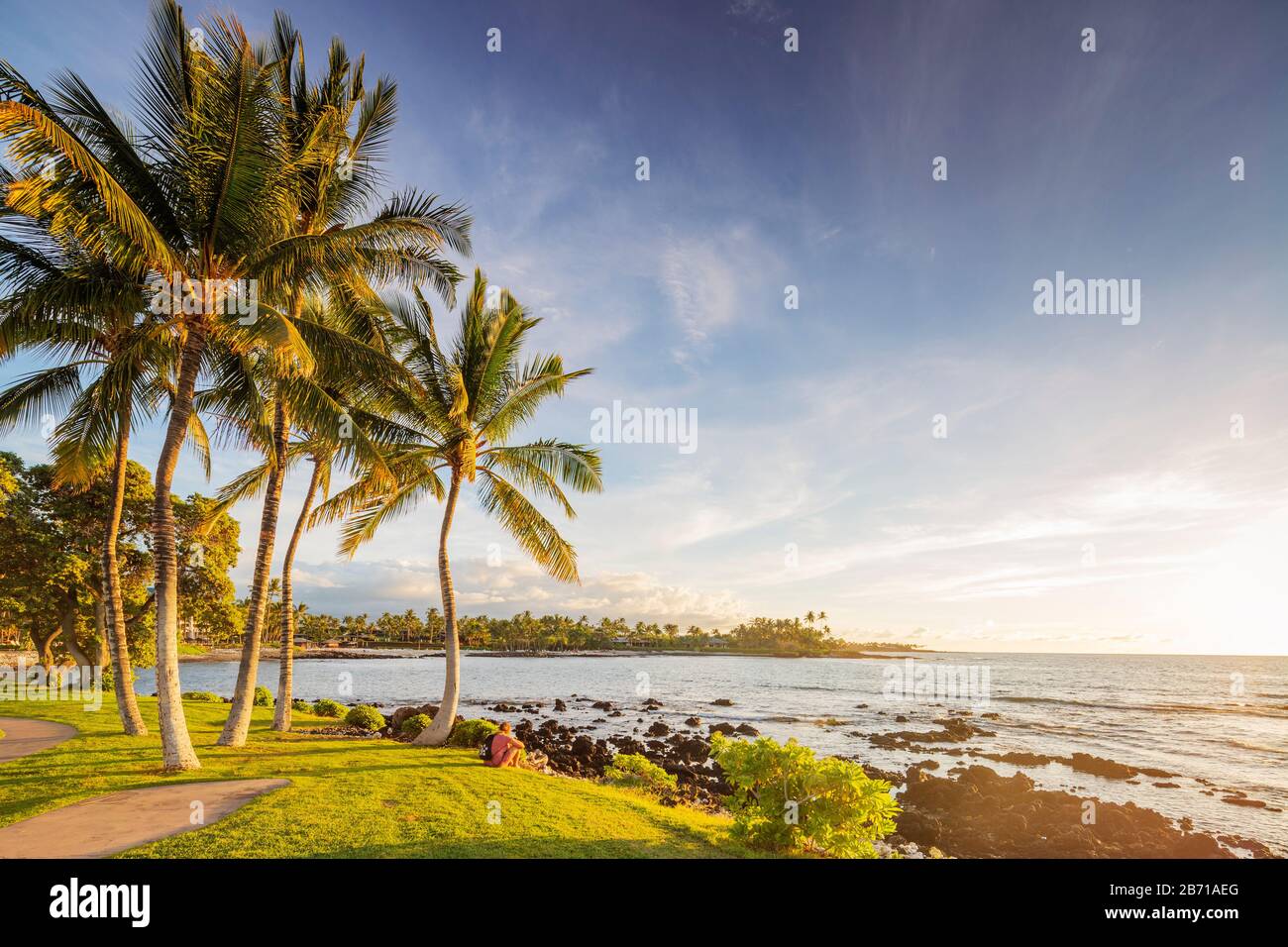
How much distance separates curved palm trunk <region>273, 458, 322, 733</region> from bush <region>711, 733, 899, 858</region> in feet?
41.9

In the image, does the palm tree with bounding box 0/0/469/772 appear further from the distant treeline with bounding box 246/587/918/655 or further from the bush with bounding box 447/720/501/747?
the distant treeline with bounding box 246/587/918/655

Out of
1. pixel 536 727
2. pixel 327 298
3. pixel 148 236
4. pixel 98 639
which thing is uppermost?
pixel 327 298

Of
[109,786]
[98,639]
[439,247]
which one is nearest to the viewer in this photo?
→ [109,786]

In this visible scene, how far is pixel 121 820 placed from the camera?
24.6 ft

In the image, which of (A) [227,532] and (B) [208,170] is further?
(A) [227,532]

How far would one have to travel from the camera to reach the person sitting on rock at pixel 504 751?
41.1ft

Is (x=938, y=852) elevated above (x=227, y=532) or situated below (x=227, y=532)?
below

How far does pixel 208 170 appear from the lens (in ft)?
33.8

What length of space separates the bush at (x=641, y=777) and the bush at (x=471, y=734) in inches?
134

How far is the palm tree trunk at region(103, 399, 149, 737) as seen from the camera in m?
12.7

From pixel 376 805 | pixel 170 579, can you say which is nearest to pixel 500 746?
pixel 376 805

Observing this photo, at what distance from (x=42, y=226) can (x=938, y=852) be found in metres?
22.6
